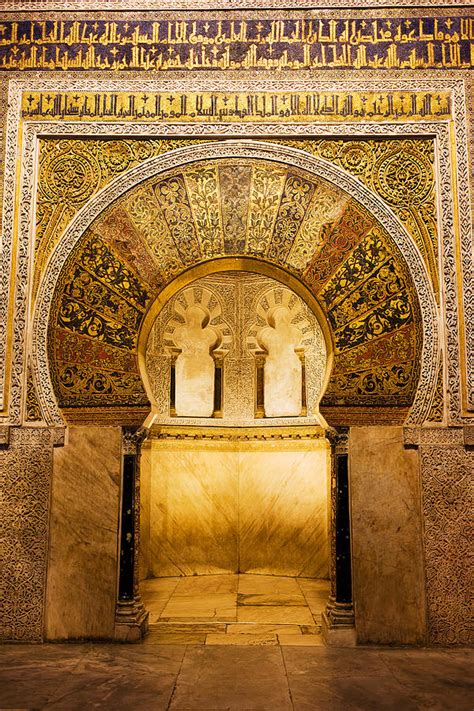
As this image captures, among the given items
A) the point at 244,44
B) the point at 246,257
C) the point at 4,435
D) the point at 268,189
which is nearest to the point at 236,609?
the point at 4,435

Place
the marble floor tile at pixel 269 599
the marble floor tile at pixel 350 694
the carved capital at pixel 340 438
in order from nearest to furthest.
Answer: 1. the marble floor tile at pixel 350 694
2. the carved capital at pixel 340 438
3. the marble floor tile at pixel 269 599

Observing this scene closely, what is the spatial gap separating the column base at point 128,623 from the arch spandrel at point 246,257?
1.28 meters

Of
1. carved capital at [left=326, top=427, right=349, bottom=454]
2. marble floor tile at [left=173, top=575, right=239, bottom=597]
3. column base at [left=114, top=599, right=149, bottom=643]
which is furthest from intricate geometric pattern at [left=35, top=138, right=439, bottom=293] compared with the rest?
marble floor tile at [left=173, top=575, right=239, bottom=597]

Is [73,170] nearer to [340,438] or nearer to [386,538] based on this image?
[340,438]

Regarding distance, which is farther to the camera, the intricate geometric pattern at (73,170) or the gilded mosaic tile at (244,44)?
the gilded mosaic tile at (244,44)

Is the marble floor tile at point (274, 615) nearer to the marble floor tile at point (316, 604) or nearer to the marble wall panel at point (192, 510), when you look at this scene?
the marble floor tile at point (316, 604)

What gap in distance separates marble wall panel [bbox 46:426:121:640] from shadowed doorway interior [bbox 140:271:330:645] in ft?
6.29

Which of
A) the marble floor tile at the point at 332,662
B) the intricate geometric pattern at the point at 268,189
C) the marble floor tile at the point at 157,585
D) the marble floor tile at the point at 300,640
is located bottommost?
the marble floor tile at the point at 157,585

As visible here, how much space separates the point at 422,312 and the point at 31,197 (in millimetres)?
2756

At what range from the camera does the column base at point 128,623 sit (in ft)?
14.3

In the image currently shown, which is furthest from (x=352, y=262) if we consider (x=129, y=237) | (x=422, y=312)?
(x=129, y=237)

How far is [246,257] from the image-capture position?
4.70 metres

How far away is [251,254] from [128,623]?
2.53m

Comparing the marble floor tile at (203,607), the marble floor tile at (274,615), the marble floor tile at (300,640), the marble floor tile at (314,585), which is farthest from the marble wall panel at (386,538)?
the marble floor tile at (314,585)
